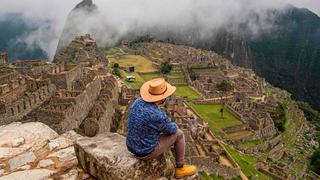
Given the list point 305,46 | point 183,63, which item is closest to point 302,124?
point 183,63

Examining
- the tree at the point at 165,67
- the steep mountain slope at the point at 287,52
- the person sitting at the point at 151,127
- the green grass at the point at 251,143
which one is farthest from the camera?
the steep mountain slope at the point at 287,52

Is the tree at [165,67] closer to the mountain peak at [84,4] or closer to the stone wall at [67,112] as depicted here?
the stone wall at [67,112]

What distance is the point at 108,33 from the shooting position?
9688 centimetres

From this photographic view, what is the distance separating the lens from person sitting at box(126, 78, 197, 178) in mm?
5230

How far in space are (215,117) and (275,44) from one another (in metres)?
140

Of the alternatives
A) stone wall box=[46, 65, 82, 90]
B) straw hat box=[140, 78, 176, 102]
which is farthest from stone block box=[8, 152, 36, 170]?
stone wall box=[46, 65, 82, 90]

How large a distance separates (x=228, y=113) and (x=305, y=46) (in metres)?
140

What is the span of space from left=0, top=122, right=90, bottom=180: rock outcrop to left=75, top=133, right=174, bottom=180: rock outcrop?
0.78ft

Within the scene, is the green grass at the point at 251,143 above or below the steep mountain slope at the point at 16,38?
below

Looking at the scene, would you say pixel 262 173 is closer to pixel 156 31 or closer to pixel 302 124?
pixel 302 124

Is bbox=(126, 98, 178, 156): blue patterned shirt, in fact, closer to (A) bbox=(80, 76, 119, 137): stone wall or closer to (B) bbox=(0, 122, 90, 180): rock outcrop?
(B) bbox=(0, 122, 90, 180): rock outcrop

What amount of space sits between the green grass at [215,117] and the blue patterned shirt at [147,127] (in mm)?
31047

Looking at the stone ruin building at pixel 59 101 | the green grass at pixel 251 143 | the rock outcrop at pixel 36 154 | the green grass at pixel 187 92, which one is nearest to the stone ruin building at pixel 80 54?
the green grass at pixel 187 92

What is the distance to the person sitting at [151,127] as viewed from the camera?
523 centimetres
